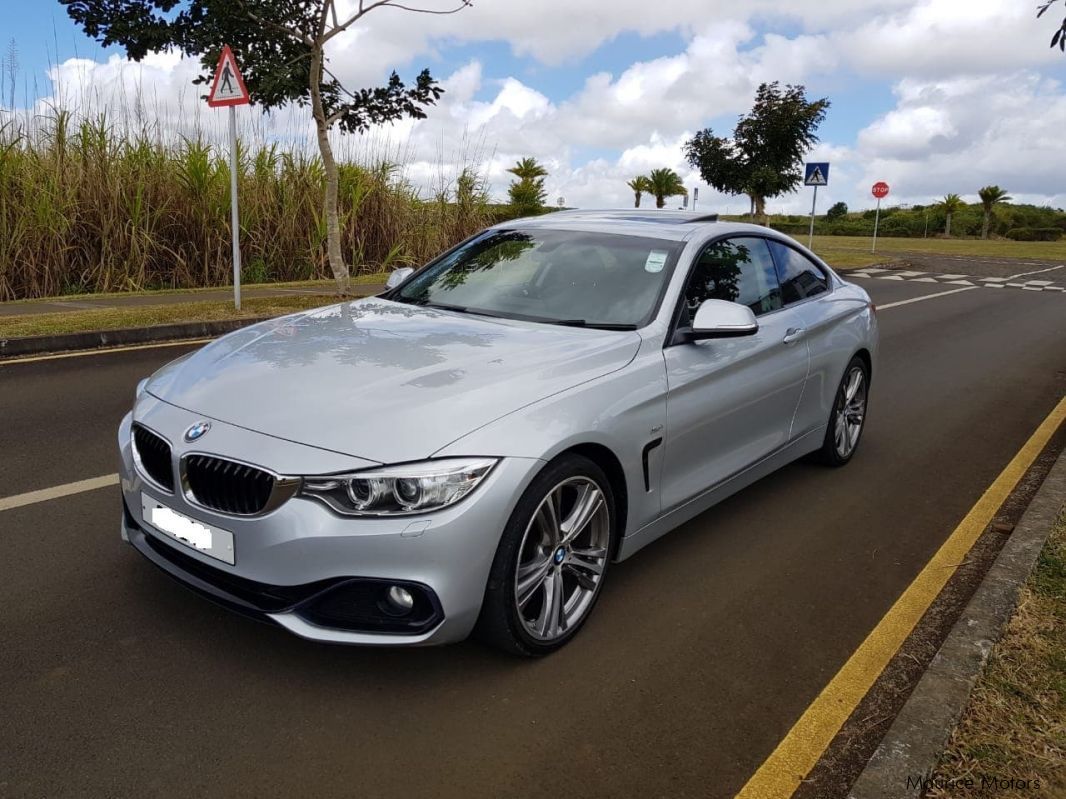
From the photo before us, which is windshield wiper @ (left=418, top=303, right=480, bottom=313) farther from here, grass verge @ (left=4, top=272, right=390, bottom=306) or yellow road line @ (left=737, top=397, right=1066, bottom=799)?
grass verge @ (left=4, top=272, right=390, bottom=306)

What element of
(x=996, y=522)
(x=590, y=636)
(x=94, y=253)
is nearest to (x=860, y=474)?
(x=996, y=522)

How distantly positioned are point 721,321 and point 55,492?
3415 millimetres

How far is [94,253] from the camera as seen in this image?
1290 centimetres

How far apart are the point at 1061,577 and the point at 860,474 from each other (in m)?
1.77

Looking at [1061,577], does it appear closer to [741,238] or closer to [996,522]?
[996,522]

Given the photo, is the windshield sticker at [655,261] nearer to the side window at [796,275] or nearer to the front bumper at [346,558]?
the side window at [796,275]

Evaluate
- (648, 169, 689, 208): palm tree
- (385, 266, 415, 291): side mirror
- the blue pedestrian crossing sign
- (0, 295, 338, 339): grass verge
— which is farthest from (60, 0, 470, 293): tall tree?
(648, 169, 689, 208): palm tree

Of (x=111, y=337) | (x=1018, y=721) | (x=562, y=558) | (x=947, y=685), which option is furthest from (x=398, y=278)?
(x=111, y=337)

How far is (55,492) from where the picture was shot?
179 inches

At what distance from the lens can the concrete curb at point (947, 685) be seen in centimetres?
248

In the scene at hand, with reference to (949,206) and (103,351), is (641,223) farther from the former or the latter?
(949,206)

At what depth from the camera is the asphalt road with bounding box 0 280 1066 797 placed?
2.54m

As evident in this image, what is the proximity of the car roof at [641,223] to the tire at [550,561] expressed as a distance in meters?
1.56

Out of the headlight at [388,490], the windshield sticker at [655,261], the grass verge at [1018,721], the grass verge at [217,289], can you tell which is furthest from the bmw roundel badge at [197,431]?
the grass verge at [217,289]
